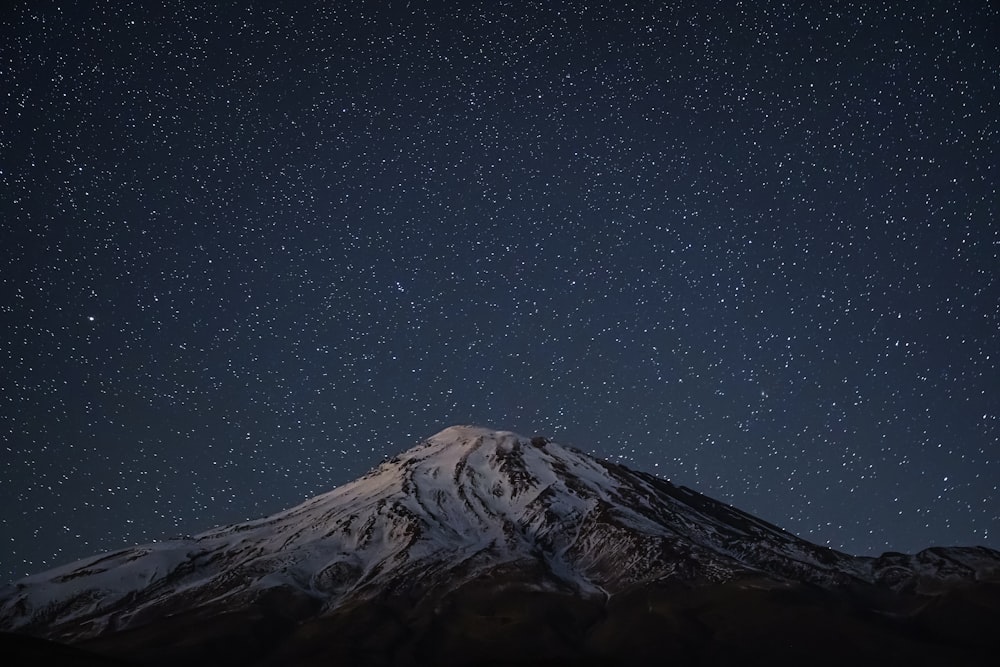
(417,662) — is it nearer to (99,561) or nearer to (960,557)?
(99,561)

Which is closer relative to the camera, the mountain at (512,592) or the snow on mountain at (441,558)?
the mountain at (512,592)

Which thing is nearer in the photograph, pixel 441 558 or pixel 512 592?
pixel 512 592

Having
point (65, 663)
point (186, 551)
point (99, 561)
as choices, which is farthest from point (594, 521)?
point (65, 663)

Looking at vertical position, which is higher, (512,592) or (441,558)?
(441,558)
